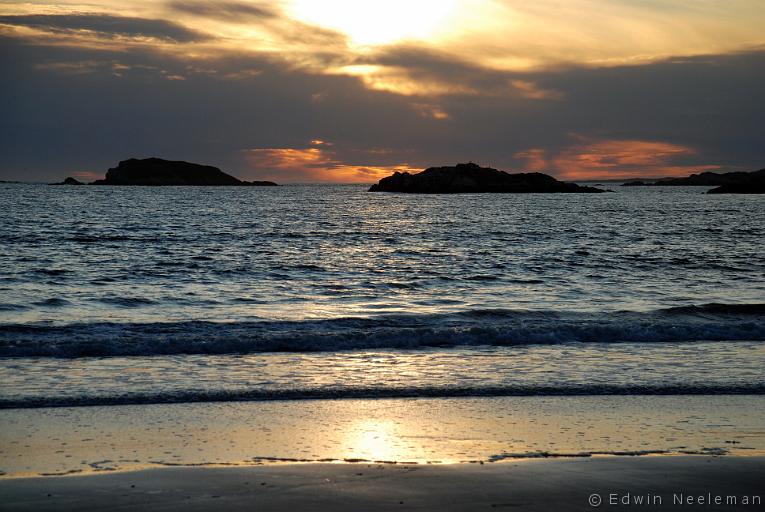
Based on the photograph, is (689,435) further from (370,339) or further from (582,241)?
(582,241)

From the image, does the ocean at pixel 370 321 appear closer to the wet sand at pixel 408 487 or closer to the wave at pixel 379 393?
the wave at pixel 379 393

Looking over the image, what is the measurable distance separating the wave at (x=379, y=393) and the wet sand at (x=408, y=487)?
125 inches

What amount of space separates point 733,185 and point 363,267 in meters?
179

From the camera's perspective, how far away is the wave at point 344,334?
1463 centimetres

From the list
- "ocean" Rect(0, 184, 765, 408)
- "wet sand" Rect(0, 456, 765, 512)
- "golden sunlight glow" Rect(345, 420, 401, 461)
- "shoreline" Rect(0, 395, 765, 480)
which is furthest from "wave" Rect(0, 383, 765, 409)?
"wet sand" Rect(0, 456, 765, 512)

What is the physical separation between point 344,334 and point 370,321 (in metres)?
2.65

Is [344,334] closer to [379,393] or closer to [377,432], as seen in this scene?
[379,393]

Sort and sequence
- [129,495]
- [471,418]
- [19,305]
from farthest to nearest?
[19,305] → [471,418] → [129,495]

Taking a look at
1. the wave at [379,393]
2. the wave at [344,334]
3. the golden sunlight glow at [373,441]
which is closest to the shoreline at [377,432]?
the golden sunlight glow at [373,441]

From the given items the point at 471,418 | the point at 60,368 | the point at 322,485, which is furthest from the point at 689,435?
the point at 60,368

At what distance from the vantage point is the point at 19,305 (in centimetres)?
2091

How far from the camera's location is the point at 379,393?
11.0m

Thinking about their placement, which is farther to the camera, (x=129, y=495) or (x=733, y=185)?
(x=733, y=185)

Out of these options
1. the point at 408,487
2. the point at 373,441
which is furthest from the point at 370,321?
the point at 408,487
